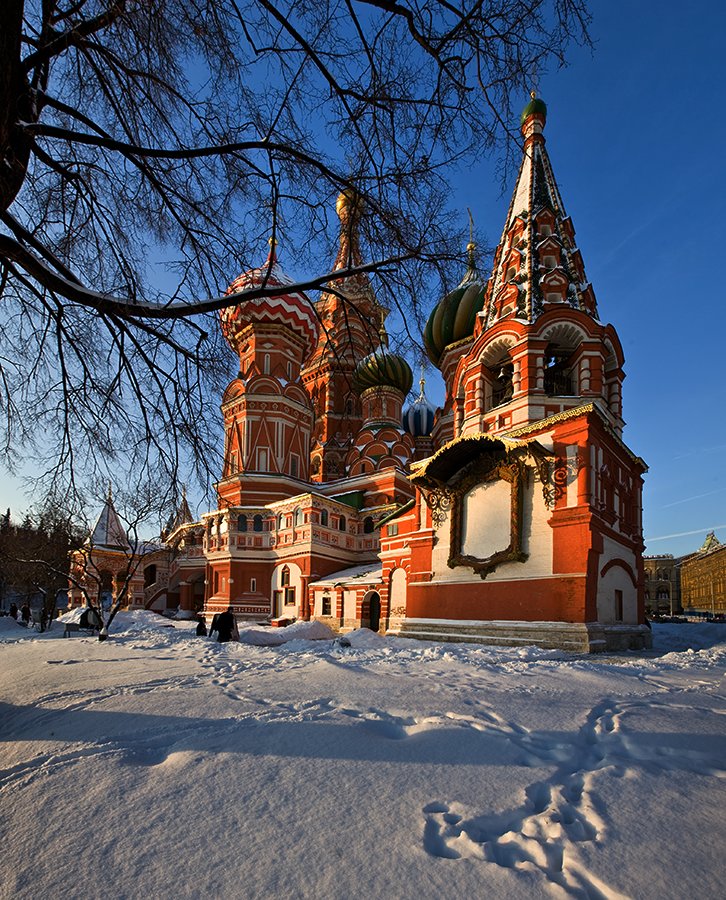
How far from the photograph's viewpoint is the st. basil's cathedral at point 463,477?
12.5 m

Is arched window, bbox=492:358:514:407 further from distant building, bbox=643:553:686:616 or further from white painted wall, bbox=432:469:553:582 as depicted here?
distant building, bbox=643:553:686:616

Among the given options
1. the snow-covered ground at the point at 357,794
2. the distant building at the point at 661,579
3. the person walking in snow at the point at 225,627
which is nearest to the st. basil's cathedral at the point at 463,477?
the snow-covered ground at the point at 357,794

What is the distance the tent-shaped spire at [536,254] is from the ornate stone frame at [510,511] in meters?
5.55

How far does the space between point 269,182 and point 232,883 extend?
15.6 feet

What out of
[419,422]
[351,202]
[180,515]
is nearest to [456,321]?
[419,422]

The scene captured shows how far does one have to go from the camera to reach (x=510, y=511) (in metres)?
14.0

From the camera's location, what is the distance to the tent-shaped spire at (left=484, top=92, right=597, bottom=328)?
17.6 m

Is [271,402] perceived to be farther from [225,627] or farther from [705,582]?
[705,582]

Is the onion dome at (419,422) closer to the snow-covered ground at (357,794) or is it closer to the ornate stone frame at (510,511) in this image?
the ornate stone frame at (510,511)

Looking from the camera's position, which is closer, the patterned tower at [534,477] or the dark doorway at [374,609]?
the patterned tower at [534,477]

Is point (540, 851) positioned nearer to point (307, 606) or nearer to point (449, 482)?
point (449, 482)

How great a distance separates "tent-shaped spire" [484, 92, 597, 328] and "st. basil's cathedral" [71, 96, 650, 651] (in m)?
0.07

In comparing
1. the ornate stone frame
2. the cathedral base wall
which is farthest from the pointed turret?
the cathedral base wall

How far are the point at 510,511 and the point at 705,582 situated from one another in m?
45.3
